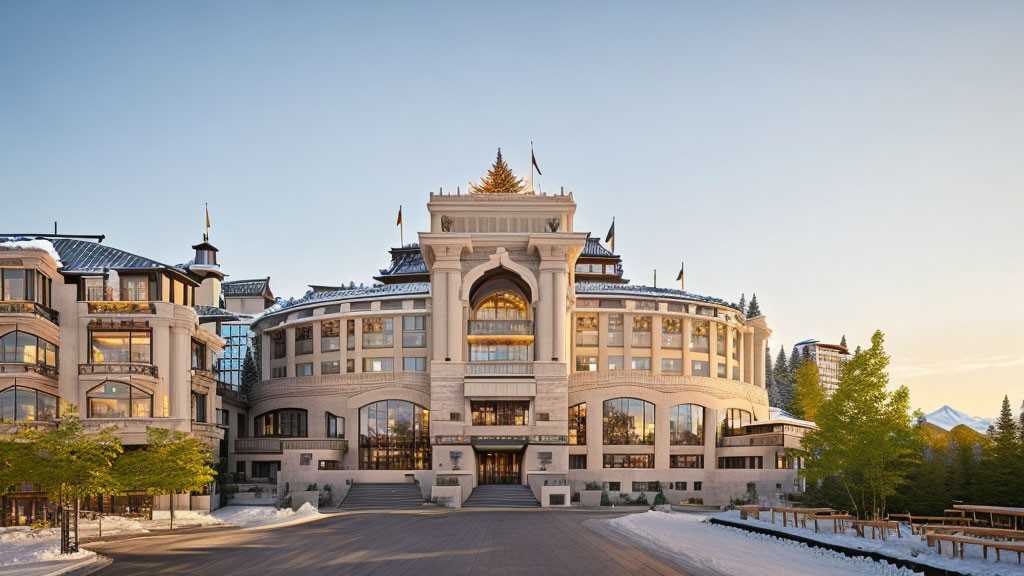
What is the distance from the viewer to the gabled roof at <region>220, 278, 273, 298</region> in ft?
393

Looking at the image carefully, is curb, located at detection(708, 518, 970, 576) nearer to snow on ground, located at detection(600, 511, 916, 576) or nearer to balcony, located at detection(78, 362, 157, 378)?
snow on ground, located at detection(600, 511, 916, 576)

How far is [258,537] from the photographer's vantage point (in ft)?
125

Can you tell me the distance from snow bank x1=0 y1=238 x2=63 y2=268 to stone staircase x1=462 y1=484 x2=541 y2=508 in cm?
3425

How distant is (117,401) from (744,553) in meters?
45.7

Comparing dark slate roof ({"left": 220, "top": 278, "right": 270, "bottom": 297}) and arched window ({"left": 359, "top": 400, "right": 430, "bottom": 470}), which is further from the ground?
dark slate roof ({"left": 220, "top": 278, "right": 270, "bottom": 297})

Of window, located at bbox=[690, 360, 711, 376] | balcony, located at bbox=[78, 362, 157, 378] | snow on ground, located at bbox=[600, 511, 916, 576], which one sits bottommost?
snow on ground, located at bbox=[600, 511, 916, 576]

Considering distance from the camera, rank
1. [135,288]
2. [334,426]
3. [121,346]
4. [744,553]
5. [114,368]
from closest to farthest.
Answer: [744,553], [114,368], [121,346], [135,288], [334,426]

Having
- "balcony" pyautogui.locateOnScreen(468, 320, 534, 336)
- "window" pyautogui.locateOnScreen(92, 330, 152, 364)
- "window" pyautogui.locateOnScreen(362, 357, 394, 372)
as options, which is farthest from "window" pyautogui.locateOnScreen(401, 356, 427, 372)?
"window" pyautogui.locateOnScreen(92, 330, 152, 364)

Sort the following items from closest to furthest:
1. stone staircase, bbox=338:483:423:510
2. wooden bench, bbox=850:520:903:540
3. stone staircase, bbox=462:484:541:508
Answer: wooden bench, bbox=850:520:903:540, stone staircase, bbox=338:483:423:510, stone staircase, bbox=462:484:541:508

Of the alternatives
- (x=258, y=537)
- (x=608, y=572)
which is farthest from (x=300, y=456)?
(x=608, y=572)

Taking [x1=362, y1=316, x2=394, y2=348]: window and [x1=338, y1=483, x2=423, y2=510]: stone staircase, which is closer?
[x1=338, y1=483, x2=423, y2=510]: stone staircase

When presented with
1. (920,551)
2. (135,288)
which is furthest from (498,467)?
(920,551)

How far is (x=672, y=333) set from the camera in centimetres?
9306

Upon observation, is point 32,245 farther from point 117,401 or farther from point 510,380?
point 510,380
